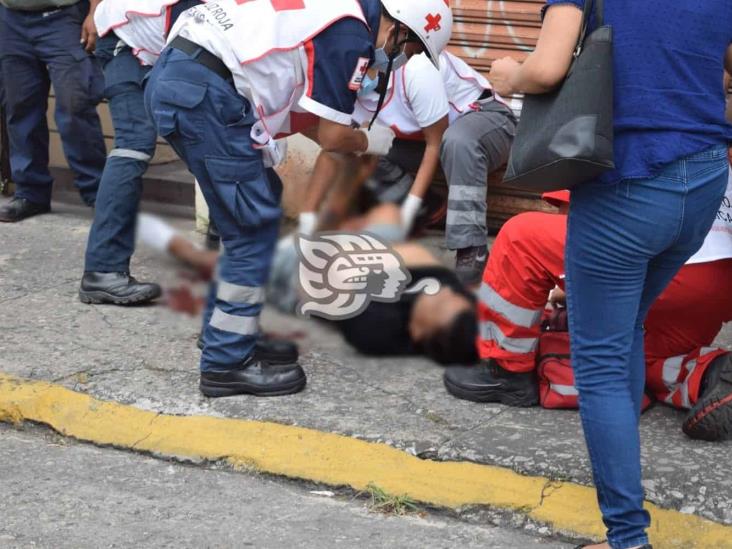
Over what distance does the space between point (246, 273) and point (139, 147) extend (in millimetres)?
1222

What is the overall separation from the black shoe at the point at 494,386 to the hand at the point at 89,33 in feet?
8.82

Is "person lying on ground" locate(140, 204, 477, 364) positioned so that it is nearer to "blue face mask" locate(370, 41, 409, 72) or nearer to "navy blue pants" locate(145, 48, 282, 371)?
"navy blue pants" locate(145, 48, 282, 371)

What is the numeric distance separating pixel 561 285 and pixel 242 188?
101cm

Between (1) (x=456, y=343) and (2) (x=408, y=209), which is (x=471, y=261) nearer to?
(2) (x=408, y=209)

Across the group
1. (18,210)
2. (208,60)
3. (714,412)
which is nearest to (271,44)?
(208,60)

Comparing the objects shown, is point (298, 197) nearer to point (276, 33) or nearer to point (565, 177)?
point (276, 33)

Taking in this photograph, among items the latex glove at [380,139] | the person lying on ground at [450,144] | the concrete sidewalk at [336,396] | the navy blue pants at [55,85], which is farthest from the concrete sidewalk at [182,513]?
the navy blue pants at [55,85]

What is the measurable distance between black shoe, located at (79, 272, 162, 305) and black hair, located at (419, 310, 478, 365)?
3.79 ft

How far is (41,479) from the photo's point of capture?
11.7 feet

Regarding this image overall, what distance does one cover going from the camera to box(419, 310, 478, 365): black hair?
4254mm

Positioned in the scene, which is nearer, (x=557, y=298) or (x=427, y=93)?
(x=557, y=298)

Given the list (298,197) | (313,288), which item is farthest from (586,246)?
(298,197)

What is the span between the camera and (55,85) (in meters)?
5.88

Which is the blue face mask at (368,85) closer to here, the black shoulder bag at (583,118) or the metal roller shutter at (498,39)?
the black shoulder bag at (583,118)
